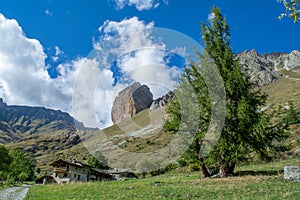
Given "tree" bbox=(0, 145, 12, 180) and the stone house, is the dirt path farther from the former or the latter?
"tree" bbox=(0, 145, 12, 180)

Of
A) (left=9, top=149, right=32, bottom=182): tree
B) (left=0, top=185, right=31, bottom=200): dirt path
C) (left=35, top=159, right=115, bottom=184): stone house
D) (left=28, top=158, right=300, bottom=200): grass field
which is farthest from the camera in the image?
(left=9, top=149, right=32, bottom=182): tree

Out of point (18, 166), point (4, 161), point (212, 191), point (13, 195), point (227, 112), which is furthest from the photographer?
point (18, 166)

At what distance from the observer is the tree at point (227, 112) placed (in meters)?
26.0

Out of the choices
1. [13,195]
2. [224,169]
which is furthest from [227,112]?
[13,195]

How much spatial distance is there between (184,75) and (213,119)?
19.7 feet

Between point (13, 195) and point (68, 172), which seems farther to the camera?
point (68, 172)

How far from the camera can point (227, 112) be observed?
1038 inches

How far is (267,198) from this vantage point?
12414 millimetres

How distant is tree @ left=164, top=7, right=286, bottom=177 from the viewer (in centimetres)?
2600

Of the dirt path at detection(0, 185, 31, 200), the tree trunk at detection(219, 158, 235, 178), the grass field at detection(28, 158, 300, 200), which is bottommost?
the dirt path at detection(0, 185, 31, 200)

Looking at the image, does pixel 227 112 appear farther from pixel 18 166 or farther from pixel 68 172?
pixel 18 166

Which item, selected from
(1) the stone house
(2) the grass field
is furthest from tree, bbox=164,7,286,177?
(1) the stone house

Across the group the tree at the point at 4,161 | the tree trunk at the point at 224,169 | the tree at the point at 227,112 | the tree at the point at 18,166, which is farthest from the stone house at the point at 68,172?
the tree trunk at the point at 224,169

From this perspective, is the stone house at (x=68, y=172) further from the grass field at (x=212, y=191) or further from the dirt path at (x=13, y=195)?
the grass field at (x=212, y=191)
